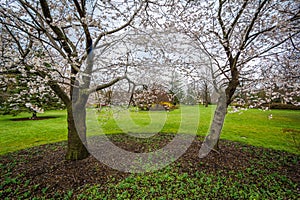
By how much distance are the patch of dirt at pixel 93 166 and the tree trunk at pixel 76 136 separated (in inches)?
7.5

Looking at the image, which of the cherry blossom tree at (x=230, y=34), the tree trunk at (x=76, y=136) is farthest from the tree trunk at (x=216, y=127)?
the tree trunk at (x=76, y=136)

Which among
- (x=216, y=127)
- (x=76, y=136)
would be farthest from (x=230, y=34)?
(x=76, y=136)

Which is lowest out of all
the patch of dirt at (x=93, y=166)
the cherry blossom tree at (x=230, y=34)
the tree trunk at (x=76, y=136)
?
the patch of dirt at (x=93, y=166)

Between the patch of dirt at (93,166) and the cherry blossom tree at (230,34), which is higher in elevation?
the cherry blossom tree at (230,34)

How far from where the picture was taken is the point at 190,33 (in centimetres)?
468

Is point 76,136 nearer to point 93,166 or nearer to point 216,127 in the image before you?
point 93,166

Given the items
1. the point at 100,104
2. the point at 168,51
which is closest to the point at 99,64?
the point at 100,104

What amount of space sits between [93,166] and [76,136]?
2.85 ft

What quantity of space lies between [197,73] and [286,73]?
286cm

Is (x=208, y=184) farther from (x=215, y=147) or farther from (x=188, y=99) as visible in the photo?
(x=188, y=99)

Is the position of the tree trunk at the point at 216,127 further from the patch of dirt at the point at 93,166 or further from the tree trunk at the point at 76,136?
the tree trunk at the point at 76,136

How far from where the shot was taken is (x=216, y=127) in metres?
4.29

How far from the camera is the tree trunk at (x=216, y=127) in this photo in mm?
4191

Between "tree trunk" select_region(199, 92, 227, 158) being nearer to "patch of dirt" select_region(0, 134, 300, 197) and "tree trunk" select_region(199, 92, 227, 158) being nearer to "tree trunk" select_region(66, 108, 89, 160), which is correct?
"patch of dirt" select_region(0, 134, 300, 197)
